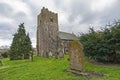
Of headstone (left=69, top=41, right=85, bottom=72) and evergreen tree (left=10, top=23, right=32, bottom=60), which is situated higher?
evergreen tree (left=10, top=23, right=32, bottom=60)

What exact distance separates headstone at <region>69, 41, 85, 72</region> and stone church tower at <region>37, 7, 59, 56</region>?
47514mm

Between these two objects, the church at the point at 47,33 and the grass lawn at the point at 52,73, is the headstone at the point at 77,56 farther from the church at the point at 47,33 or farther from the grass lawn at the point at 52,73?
the church at the point at 47,33

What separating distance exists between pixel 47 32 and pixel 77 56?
4994 cm

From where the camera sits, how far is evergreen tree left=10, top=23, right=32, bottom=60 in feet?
154

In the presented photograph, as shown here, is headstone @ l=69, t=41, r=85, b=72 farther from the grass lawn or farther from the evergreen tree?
the evergreen tree

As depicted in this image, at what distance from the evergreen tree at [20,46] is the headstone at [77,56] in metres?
31.6

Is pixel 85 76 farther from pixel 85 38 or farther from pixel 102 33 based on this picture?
pixel 85 38

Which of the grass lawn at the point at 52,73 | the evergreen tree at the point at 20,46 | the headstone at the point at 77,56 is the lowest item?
the grass lawn at the point at 52,73

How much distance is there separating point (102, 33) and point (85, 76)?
27.8 feet

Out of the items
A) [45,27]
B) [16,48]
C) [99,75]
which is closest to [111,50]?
[99,75]

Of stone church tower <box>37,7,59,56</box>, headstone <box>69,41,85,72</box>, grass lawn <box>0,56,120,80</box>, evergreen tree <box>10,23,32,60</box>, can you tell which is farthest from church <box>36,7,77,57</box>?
headstone <box>69,41,85,72</box>

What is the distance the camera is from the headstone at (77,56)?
632 inches

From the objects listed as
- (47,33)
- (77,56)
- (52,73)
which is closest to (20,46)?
(47,33)

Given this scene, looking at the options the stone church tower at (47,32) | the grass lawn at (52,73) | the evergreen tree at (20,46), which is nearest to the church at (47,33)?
the stone church tower at (47,32)
